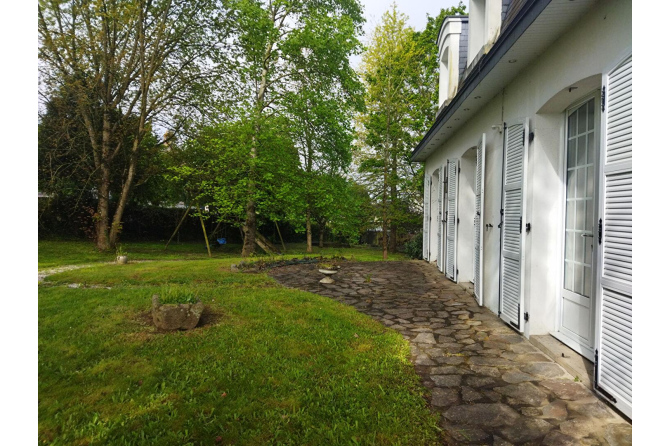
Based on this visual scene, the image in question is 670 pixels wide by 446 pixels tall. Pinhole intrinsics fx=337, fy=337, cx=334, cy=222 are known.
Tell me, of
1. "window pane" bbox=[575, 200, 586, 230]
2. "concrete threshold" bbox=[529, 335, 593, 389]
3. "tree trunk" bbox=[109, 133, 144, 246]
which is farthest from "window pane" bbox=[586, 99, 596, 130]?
"tree trunk" bbox=[109, 133, 144, 246]

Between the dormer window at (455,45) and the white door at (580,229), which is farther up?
the dormer window at (455,45)

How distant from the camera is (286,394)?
7.68 feet

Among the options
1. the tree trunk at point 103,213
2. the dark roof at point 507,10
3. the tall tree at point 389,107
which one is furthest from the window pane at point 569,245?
the tree trunk at point 103,213

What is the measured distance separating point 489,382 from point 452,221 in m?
4.65

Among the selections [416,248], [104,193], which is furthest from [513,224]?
[104,193]

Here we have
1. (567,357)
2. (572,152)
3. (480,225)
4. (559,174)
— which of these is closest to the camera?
(567,357)

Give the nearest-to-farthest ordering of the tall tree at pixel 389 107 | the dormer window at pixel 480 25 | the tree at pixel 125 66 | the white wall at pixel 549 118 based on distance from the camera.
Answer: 1. the white wall at pixel 549 118
2. the dormer window at pixel 480 25
3. the tree at pixel 125 66
4. the tall tree at pixel 389 107

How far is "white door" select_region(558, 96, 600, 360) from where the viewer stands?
287 centimetres

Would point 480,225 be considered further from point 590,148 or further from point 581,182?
point 590,148

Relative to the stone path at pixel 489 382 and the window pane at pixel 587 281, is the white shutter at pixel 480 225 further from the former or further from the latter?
the window pane at pixel 587 281

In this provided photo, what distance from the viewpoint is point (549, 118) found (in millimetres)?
3451

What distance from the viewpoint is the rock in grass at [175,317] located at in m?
3.50

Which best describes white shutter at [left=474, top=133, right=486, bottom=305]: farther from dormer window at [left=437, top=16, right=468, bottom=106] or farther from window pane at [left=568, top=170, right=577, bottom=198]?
dormer window at [left=437, top=16, right=468, bottom=106]

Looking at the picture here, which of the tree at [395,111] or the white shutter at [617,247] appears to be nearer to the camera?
the white shutter at [617,247]
